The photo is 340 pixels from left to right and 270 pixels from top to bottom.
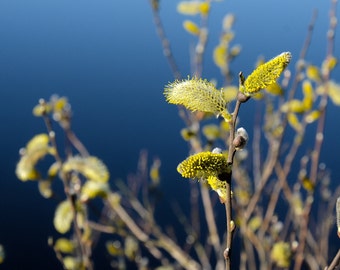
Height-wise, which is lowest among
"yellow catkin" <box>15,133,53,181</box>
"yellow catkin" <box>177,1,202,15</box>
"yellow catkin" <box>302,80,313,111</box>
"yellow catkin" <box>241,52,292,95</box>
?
"yellow catkin" <box>241,52,292,95</box>

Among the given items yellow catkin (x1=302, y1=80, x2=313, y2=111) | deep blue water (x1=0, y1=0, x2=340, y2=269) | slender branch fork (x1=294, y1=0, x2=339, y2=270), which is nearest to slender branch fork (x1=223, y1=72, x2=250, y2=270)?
slender branch fork (x1=294, y1=0, x2=339, y2=270)

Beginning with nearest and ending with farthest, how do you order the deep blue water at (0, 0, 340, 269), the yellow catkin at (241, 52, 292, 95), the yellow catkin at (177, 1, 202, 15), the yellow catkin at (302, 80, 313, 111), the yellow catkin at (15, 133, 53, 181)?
the yellow catkin at (241, 52, 292, 95)
the yellow catkin at (15, 133, 53, 181)
the yellow catkin at (302, 80, 313, 111)
the yellow catkin at (177, 1, 202, 15)
the deep blue water at (0, 0, 340, 269)

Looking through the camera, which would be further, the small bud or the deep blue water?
the deep blue water

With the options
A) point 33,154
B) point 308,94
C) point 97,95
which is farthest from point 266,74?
point 97,95

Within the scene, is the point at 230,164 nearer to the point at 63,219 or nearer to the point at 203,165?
the point at 203,165

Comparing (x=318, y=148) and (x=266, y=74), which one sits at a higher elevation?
(x=318, y=148)

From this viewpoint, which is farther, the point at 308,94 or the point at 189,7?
the point at 189,7

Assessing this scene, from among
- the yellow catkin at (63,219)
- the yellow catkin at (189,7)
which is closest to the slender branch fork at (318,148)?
the yellow catkin at (189,7)

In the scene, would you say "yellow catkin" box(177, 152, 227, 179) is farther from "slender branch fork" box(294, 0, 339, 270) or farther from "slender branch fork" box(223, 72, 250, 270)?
"slender branch fork" box(294, 0, 339, 270)

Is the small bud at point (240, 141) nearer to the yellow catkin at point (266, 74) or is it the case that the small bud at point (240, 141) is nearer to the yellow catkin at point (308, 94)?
the yellow catkin at point (266, 74)
